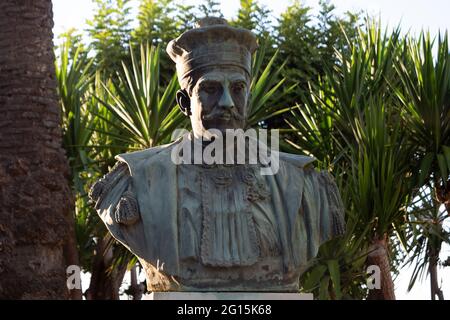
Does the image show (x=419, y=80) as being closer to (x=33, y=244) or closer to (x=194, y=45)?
(x=33, y=244)

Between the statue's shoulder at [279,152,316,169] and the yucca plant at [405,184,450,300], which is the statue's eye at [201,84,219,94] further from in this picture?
the yucca plant at [405,184,450,300]

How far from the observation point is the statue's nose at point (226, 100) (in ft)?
18.4

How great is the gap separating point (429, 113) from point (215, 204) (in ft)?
20.7

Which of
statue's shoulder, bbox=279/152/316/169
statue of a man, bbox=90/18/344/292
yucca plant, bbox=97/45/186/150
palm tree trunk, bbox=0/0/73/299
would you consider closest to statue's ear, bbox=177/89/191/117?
statue of a man, bbox=90/18/344/292

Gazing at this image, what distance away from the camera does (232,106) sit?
5625mm

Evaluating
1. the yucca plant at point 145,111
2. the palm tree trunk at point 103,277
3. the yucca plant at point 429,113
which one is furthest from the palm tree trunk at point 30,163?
the yucca plant at point 429,113

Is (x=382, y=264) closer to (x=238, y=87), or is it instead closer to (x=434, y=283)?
(x=434, y=283)

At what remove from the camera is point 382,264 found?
10.9 m

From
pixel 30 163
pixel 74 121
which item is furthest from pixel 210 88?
pixel 74 121

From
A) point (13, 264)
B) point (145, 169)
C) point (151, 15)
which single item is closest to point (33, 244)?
point (13, 264)

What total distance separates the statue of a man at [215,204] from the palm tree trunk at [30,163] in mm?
3832

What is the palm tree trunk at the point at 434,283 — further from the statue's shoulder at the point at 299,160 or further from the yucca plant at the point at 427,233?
the statue's shoulder at the point at 299,160

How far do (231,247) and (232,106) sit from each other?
0.68 m

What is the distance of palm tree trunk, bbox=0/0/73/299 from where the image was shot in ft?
31.0
